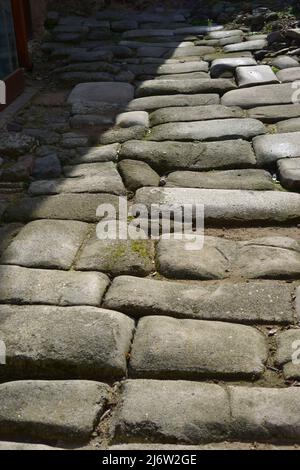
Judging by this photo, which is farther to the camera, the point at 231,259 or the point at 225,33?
the point at 225,33

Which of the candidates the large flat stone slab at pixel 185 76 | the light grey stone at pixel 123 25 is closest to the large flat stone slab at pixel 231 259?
the large flat stone slab at pixel 185 76

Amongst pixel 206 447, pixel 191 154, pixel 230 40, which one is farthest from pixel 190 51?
pixel 206 447

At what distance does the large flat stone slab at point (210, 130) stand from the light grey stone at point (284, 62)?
175cm

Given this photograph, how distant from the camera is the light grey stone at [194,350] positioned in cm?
230

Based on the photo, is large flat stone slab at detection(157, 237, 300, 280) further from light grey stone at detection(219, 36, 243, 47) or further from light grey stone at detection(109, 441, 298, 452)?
light grey stone at detection(219, 36, 243, 47)

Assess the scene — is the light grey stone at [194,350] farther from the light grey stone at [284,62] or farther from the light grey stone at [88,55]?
the light grey stone at [88,55]

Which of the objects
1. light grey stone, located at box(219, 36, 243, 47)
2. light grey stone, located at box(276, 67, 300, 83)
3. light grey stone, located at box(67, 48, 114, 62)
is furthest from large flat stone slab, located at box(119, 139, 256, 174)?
light grey stone, located at box(219, 36, 243, 47)

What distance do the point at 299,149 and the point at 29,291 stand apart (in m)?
2.22

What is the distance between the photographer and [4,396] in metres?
2.19

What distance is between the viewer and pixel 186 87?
5801 millimetres

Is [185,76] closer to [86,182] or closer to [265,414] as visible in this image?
[86,182]

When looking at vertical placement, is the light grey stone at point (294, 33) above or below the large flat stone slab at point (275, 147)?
above

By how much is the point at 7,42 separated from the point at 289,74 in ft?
8.41
